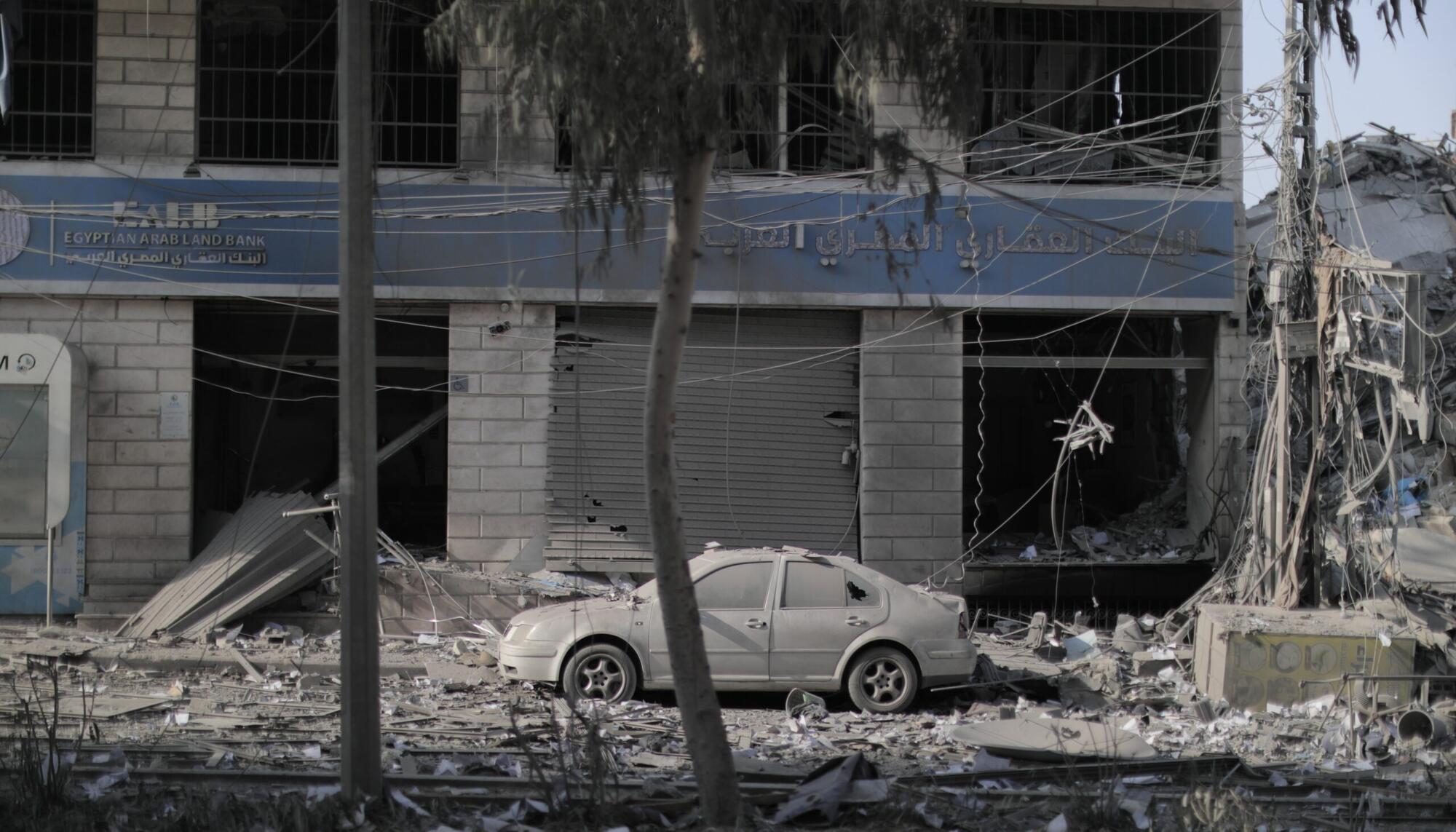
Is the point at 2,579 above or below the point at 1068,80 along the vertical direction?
below

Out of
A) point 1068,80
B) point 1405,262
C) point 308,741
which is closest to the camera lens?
point 308,741

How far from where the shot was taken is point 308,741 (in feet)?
31.6

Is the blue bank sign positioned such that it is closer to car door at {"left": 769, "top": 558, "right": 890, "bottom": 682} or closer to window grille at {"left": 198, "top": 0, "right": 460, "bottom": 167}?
window grille at {"left": 198, "top": 0, "right": 460, "bottom": 167}

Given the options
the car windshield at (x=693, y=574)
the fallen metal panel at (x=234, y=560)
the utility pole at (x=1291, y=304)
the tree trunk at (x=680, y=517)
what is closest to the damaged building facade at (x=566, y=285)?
the fallen metal panel at (x=234, y=560)

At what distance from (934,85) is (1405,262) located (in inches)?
572

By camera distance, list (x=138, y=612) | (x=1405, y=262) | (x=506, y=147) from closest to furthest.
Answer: (x=138, y=612)
(x=506, y=147)
(x=1405, y=262)

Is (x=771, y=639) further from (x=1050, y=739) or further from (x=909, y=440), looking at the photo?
(x=909, y=440)

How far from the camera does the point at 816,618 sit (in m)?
11.1

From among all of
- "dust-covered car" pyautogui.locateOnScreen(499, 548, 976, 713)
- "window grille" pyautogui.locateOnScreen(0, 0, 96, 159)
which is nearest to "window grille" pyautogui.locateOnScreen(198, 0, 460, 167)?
"window grille" pyautogui.locateOnScreen(0, 0, 96, 159)

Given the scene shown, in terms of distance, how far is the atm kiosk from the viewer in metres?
14.0

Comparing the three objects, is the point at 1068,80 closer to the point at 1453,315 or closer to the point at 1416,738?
the point at 1453,315

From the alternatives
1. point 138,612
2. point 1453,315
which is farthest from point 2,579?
point 1453,315

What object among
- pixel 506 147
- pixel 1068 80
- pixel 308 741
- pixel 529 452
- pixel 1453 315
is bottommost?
pixel 308 741

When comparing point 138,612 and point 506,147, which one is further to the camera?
point 506,147
